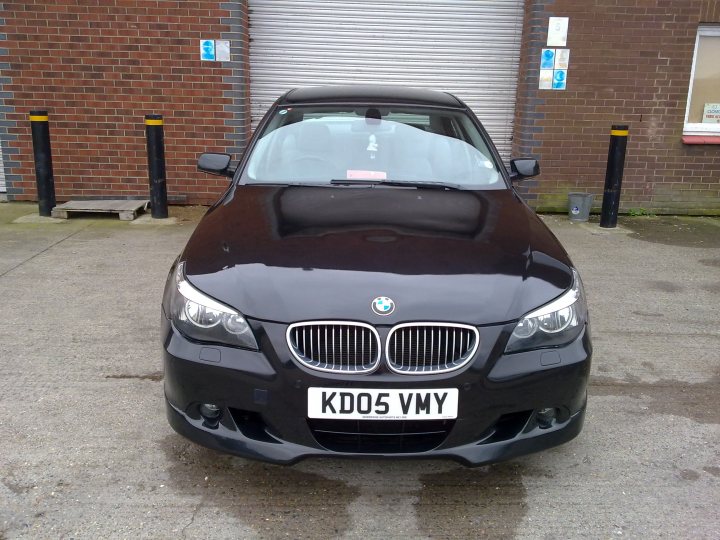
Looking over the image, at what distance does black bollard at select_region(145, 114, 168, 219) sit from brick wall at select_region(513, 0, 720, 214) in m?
4.57

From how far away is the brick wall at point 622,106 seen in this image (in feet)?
27.0

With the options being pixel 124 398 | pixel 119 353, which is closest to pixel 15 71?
pixel 119 353

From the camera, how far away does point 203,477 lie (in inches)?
111

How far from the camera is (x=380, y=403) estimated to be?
2373mm

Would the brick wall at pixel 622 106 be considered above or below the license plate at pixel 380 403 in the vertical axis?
above

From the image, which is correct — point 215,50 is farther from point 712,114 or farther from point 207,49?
point 712,114

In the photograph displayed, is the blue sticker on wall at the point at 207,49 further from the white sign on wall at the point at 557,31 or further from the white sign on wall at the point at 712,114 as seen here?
the white sign on wall at the point at 712,114

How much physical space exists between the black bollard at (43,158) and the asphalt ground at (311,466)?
3.16m

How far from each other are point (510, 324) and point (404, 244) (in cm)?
59

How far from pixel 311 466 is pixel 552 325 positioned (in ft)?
4.04

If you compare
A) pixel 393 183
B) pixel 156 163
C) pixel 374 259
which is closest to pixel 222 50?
pixel 156 163

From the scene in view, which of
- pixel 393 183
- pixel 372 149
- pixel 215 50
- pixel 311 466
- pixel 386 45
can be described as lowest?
pixel 311 466

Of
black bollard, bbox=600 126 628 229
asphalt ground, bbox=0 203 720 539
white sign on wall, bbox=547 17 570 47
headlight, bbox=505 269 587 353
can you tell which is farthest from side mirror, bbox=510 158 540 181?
white sign on wall, bbox=547 17 570 47

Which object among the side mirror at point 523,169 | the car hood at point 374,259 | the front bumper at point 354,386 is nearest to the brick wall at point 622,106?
the side mirror at point 523,169
